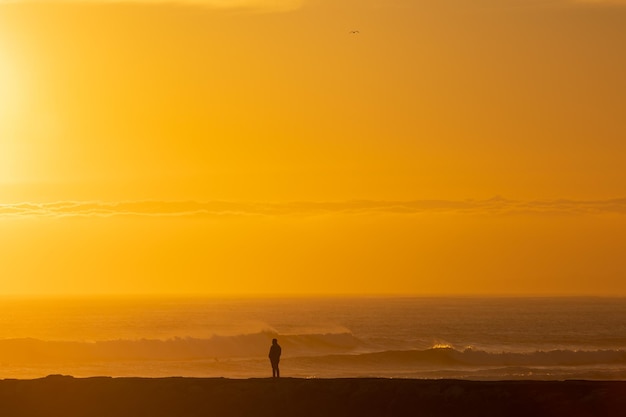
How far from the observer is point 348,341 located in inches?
3548

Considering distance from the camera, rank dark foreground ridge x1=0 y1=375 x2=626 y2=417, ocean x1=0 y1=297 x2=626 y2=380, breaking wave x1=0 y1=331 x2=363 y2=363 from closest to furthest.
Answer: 1. dark foreground ridge x1=0 y1=375 x2=626 y2=417
2. ocean x1=0 y1=297 x2=626 y2=380
3. breaking wave x1=0 y1=331 x2=363 y2=363

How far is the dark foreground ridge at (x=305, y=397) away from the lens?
78.6 ft

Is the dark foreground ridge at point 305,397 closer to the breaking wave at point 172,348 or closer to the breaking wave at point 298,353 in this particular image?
the breaking wave at point 298,353

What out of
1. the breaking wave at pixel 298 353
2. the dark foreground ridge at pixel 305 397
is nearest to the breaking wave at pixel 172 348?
the breaking wave at pixel 298 353

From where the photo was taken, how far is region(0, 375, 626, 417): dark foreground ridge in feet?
78.6

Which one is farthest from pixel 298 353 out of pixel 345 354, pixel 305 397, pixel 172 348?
pixel 305 397

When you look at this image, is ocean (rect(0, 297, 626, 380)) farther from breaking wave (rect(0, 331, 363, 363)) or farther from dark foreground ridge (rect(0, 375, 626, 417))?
dark foreground ridge (rect(0, 375, 626, 417))

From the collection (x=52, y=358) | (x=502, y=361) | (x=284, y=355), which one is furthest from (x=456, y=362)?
(x=52, y=358)

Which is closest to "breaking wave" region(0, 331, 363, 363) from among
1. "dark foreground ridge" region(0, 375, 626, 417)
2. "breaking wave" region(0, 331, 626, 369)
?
"breaking wave" region(0, 331, 626, 369)

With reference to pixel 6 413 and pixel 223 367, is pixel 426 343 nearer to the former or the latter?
pixel 223 367

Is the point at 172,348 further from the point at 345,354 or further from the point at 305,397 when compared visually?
the point at 305,397

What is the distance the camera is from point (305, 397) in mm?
26781

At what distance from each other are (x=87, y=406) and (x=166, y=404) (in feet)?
7.51

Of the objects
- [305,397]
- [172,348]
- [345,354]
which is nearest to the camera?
[305,397]
